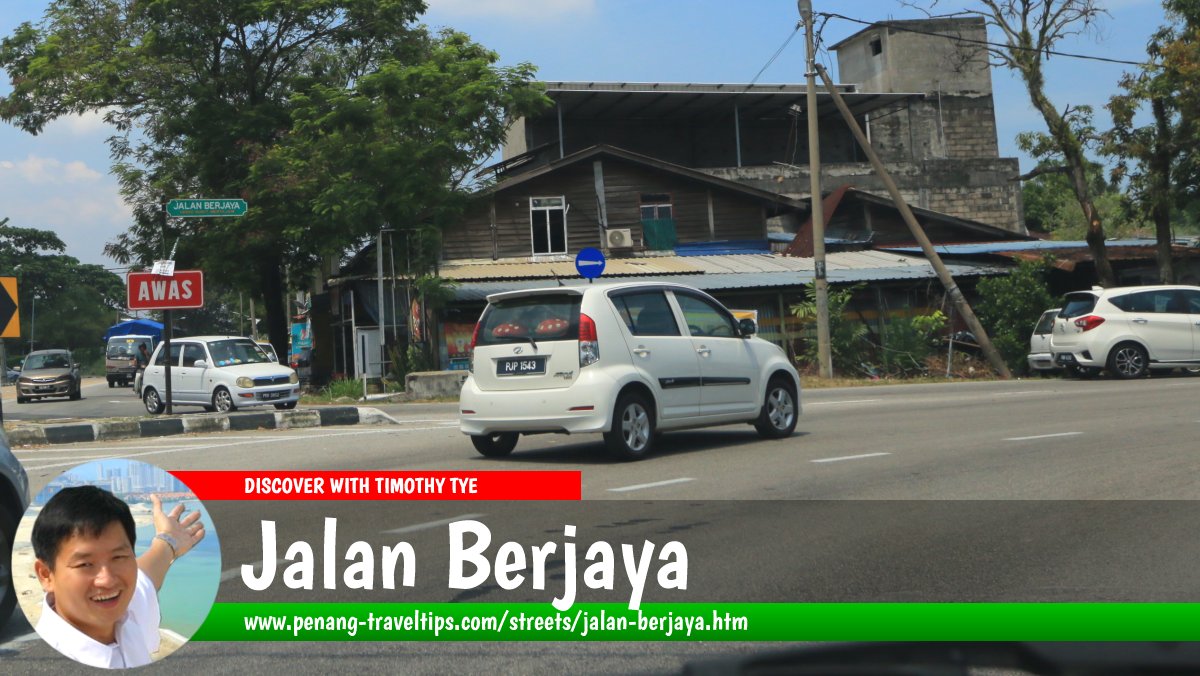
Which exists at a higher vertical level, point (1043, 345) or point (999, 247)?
point (999, 247)

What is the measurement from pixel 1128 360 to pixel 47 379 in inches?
1344

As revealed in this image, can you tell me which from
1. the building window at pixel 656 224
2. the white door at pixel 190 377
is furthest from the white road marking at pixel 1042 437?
the building window at pixel 656 224

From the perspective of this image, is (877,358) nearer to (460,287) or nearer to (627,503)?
(460,287)

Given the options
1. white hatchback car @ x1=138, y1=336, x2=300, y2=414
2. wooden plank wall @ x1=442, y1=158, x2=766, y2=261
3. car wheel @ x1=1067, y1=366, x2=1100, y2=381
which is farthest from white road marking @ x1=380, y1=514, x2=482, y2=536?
wooden plank wall @ x1=442, y1=158, x2=766, y2=261

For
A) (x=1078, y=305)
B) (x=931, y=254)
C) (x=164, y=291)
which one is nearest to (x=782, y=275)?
(x=931, y=254)

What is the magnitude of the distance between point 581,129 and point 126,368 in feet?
77.6

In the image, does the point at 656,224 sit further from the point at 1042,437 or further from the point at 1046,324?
the point at 1042,437

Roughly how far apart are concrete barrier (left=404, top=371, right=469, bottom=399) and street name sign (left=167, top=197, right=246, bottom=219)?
25.2ft

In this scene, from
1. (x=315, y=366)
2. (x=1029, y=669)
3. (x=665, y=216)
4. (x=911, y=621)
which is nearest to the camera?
(x=1029, y=669)

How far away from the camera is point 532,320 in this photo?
11.4 metres

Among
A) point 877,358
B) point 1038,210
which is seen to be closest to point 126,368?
point 877,358

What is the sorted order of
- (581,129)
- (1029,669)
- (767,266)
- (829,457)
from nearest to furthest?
1. (1029,669)
2. (829,457)
3. (767,266)
4. (581,129)

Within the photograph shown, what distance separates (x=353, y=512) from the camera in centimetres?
852

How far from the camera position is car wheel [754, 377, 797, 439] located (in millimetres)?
13031
